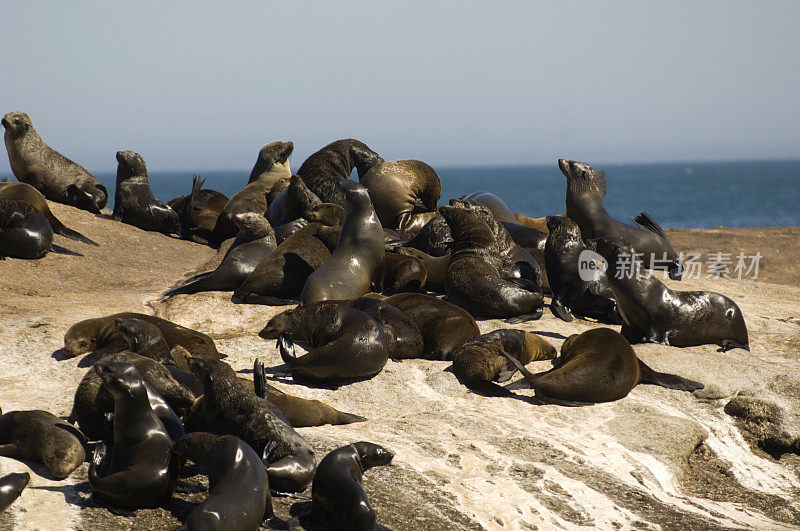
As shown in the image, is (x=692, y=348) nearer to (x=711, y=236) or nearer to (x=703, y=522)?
(x=703, y=522)

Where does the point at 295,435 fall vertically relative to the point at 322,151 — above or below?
below

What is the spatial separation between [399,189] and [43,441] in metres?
8.26

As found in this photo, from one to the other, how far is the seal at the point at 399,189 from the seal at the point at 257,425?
7308 millimetres

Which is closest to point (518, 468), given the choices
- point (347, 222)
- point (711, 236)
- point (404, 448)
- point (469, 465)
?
point (469, 465)

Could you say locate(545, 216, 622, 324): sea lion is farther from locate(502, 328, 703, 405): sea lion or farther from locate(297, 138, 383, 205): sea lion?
locate(297, 138, 383, 205): sea lion

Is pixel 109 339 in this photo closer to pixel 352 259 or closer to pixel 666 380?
pixel 352 259

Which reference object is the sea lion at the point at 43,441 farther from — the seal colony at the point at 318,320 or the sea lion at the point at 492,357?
the sea lion at the point at 492,357

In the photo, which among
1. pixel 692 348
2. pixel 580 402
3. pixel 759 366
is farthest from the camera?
pixel 692 348

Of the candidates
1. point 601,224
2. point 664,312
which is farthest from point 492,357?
point 601,224

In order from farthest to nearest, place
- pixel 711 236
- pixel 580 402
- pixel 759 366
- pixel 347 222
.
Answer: pixel 711 236, pixel 347 222, pixel 759 366, pixel 580 402

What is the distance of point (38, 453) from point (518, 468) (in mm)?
2549

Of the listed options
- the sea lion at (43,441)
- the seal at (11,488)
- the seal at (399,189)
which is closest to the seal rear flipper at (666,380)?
the sea lion at (43,441)

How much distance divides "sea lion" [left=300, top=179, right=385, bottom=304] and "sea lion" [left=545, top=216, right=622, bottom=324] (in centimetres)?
192

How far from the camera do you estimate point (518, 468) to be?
15.6ft
